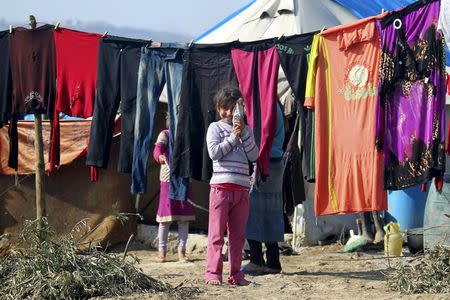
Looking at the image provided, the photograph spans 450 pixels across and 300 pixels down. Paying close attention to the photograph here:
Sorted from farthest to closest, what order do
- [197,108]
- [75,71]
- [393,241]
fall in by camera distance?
[393,241] → [75,71] → [197,108]

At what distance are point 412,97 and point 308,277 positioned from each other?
198 centimetres

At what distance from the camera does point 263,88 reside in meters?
8.40

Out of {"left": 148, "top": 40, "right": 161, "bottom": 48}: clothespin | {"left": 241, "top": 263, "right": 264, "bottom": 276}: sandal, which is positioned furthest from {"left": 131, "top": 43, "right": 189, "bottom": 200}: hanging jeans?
{"left": 241, "top": 263, "right": 264, "bottom": 276}: sandal

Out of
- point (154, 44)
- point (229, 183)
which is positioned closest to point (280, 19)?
point (154, 44)

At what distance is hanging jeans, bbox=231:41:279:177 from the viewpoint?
830 centimetres

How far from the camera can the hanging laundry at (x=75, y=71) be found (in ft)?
30.5

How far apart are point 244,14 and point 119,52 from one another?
3.18 meters

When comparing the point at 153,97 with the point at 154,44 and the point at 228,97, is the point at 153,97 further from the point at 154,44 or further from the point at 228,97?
the point at 228,97

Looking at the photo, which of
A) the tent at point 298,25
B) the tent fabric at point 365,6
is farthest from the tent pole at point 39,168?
the tent fabric at point 365,6

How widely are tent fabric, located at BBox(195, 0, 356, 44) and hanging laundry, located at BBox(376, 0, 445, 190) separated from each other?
357 centimetres

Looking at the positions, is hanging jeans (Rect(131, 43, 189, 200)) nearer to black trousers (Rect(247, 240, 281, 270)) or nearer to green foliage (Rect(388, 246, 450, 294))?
black trousers (Rect(247, 240, 281, 270))

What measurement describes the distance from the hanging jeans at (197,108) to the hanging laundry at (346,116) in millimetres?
1004

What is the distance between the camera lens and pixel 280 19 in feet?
37.8

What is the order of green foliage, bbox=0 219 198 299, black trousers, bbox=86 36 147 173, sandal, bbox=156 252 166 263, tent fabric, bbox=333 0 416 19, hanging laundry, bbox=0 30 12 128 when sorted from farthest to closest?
1. tent fabric, bbox=333 0 416 19
2. sandal, bbox=156 252 166 263
3. hanging laundry, bbox=0 30 12 128
4. black trousers, bbox=86 36 147 173
5. green foliage, bbox=0 219 198 299
